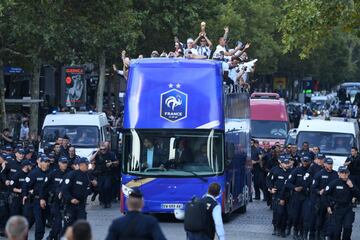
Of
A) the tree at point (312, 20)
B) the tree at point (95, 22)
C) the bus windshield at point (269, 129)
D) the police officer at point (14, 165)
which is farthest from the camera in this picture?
the bus windshield at point (269, 129)

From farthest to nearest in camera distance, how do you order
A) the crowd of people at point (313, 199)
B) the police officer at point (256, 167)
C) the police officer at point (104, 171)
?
the police officer at point (256, 167)
the police officer at point (104, 171)
the crowd of people at point (313, 199)

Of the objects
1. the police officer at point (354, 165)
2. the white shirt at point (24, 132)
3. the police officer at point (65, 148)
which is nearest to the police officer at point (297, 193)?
the police officer at point (65, 148)

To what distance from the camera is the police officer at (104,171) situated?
2806 cm

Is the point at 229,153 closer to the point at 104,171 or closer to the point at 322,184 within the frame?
the point at 322,184

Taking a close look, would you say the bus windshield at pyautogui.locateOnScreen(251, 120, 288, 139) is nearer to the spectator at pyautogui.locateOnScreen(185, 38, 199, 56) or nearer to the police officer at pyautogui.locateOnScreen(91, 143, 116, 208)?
the police officer at pyautogui.locateOnScreen(91, 143, 116, 208)

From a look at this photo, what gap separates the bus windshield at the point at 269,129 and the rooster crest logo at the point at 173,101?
61.5 ft

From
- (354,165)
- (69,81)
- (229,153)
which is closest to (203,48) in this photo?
(229,153)

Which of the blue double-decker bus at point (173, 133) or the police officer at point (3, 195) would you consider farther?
the blue double-decker bus at point (173, 133)

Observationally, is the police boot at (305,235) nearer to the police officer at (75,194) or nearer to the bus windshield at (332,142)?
the police officer at (75,194)

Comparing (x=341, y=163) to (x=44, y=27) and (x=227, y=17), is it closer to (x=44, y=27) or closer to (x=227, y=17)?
(x=44, y=27)

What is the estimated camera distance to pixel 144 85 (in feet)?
75.6

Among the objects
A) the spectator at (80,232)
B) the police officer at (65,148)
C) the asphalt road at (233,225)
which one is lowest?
the asphalt road at (233,225)

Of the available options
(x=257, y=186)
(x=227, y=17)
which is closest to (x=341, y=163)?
(x=257, y=186)

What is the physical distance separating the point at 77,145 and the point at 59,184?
42.0ft
